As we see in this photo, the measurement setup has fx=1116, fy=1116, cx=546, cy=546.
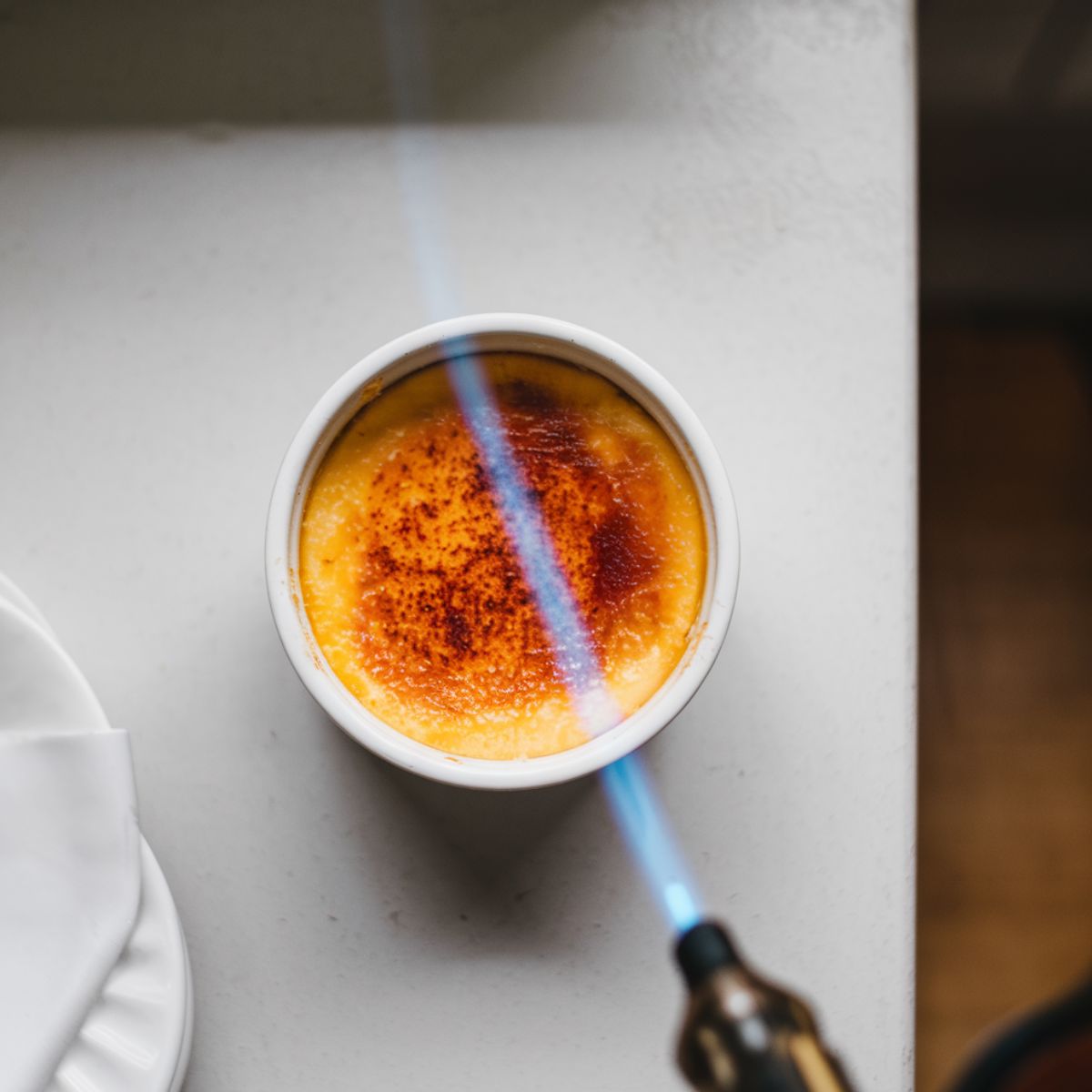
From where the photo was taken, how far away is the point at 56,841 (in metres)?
0.59

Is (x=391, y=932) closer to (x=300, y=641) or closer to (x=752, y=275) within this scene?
(x=300, y=641)

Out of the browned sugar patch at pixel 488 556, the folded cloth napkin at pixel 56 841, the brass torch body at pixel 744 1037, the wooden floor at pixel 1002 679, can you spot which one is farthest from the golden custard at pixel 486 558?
the wooden floor at pixel 1002 679

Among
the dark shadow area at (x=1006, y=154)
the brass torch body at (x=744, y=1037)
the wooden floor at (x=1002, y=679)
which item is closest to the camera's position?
the brass torch body at (x=744, y=1037)

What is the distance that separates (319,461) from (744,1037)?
374 mm

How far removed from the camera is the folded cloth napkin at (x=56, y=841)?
0.58m

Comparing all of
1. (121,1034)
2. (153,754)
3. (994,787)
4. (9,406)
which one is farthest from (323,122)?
(994,787)

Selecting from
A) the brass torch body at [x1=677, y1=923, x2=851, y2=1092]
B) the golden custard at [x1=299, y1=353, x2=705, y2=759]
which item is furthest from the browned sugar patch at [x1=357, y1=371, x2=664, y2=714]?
the brass torch body at [x1=677, y1=923, x2=851, y2=1092]

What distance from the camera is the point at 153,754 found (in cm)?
68

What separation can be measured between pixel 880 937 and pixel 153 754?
1.50ft

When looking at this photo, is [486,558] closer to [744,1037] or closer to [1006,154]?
[744,1037]

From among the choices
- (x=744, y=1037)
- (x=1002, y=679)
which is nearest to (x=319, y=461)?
(x=744, y=1037)

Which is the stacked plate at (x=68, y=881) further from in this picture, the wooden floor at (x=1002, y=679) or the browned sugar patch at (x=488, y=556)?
the wooden floor at (x=1002, y=679)

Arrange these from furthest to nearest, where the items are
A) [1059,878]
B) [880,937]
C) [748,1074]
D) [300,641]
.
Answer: [1059,878] < [880,937] < [300,641] < [748,1074]

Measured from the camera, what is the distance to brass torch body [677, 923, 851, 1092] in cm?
34
